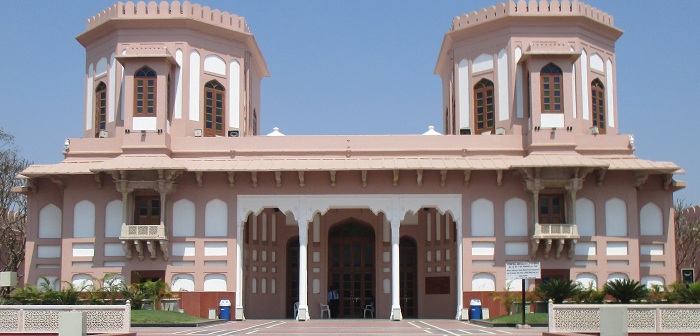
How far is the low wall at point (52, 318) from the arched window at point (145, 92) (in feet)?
45.0

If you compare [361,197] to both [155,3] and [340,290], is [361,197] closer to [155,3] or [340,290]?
[340,290]

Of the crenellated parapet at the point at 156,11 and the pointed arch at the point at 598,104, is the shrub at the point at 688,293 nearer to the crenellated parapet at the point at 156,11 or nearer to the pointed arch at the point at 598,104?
the pointed arch at the point at 598,104

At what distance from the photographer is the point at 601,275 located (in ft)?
117

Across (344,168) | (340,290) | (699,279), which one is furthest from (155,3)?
(699,279)

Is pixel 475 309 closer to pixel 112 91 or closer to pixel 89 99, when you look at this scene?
pixel 112 91

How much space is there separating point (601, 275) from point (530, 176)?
14.5 ft

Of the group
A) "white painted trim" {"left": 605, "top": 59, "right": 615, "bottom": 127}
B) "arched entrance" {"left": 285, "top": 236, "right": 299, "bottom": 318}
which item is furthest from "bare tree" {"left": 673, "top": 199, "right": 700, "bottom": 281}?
"arched entrance" {"left": 285, "top": 236, "right": 299, "bottom": 318}

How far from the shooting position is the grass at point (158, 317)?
29781mm

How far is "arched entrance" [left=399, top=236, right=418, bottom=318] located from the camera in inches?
1604

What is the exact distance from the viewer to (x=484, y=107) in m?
39.5

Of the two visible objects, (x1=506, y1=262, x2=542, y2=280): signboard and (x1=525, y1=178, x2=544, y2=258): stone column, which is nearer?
(x1=506, y1=262, x2=542, y2=280): signboard

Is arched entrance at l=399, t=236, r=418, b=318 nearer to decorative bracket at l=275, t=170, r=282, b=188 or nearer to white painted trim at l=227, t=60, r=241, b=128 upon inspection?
decorative bracket at l=275, t=170, r=282, b=188

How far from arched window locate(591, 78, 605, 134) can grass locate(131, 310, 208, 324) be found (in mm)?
17144

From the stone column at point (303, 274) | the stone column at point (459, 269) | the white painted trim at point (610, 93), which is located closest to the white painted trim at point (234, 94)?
the stone column at point (303, 274)
